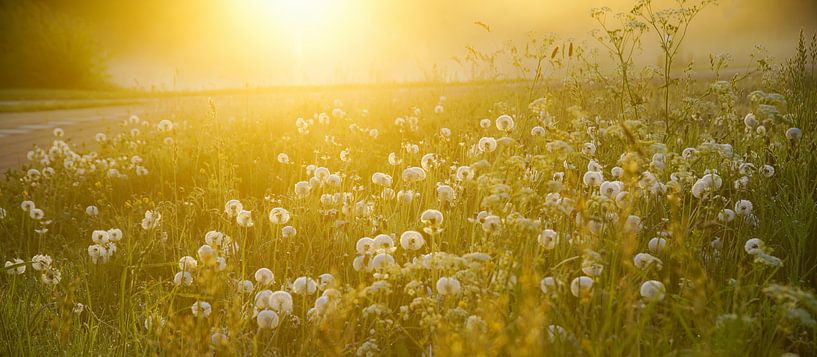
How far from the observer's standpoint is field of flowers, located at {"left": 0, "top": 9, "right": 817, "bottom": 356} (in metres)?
1.91

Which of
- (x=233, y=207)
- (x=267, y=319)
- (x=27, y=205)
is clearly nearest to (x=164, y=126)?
(x=27, y=205)

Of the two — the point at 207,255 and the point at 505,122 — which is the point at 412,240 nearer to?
the point at 207,255

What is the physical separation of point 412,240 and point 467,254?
0.70 metres

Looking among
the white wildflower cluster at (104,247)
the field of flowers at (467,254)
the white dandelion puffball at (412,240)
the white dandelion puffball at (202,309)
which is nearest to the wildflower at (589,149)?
the field of flowers at (467,254)

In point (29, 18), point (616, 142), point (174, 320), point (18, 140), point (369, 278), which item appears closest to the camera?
point (174, 320)

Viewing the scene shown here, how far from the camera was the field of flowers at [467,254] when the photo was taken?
1.91 meters

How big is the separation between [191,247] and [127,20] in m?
34.1

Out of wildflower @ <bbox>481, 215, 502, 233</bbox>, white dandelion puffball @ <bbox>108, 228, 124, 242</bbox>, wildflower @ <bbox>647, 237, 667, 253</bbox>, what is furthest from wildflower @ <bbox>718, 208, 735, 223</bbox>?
white dandelion puffball @ <bbox>108, 228, 124, 242</bbox>

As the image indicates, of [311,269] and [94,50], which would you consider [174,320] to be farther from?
[94,50]

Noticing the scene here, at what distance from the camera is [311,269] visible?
309cm

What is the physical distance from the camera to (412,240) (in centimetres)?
243

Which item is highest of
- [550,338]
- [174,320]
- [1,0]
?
[1,0]

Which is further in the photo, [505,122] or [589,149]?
[589,149]

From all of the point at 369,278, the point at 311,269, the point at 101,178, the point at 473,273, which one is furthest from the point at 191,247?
the point at 101,178
